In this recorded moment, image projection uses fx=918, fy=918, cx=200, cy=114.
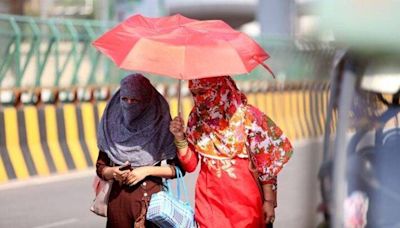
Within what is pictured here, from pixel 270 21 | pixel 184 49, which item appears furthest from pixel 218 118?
pixel 270 21

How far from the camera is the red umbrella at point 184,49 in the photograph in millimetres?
3947

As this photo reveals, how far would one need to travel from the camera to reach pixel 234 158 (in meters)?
3.97

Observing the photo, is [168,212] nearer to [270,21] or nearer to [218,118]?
[218,118]

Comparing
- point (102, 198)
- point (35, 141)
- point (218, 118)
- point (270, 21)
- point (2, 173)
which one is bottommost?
point (270, 21)

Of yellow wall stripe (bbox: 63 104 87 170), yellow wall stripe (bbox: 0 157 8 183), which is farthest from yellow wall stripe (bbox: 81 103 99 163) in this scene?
yellow wall stripe (bbox: 0 157 8 183)

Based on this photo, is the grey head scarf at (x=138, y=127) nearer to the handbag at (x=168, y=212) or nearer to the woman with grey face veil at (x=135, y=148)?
the woman with grey face veil at (x=135, y=148)

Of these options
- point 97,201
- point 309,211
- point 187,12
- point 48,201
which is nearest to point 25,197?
point 48,201

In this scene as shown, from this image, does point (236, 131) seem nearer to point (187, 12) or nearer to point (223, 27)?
point (223, 27)

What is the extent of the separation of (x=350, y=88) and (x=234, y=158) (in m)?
1.28

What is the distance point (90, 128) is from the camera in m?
11.5

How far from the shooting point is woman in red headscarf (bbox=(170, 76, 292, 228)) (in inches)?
156

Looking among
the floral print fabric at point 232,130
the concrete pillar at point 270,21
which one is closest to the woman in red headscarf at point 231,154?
the floral print fabric at point 232,130

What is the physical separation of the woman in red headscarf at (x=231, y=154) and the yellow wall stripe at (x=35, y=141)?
22.1ft

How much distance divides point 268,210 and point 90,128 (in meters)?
7.63
